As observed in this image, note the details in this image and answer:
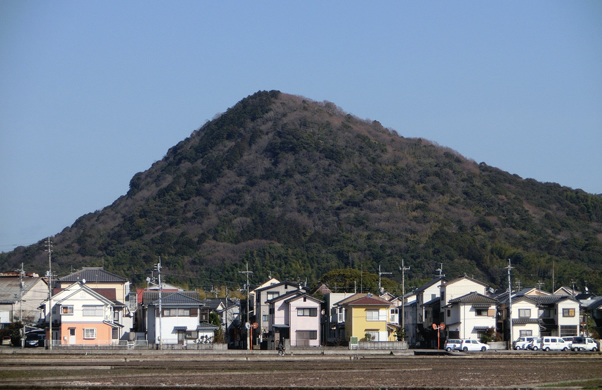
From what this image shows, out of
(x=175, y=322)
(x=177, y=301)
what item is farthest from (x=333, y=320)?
(x=175, y=322)

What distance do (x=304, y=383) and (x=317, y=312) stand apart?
99.8 ft

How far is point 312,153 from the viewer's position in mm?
195125

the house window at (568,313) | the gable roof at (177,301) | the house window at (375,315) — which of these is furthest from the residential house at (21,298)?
the house window at (568,313)

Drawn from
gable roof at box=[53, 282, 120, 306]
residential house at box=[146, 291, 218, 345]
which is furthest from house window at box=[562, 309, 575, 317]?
gable roof at box=[53, 282, 120, 306]

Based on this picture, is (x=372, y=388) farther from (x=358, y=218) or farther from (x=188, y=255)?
(x=358, y=218)

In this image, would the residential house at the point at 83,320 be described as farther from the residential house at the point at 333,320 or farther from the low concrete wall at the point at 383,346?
the low concrete wall at the point at 383,346

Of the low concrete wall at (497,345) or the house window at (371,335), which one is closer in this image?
the low concrete wall at (497,345)

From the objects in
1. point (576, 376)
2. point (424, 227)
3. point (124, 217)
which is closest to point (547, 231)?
point (424, 227)

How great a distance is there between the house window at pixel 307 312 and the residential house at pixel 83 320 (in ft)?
42.2

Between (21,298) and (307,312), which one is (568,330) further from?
(21,298)

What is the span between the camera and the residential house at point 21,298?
2638 inches

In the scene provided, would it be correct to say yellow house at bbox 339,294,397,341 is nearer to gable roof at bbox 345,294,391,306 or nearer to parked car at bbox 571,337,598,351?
gable roof at bbox 345,294,391,306

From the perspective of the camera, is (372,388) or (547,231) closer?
(372,388)

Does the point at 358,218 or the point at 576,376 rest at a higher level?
the point at 358,218
